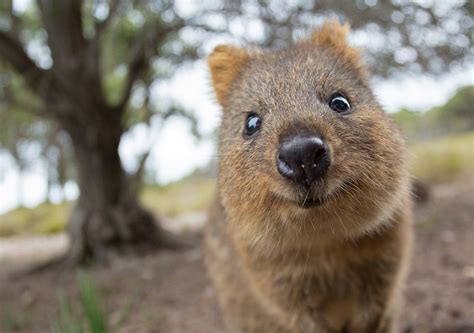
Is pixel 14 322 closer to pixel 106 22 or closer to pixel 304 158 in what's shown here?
pixel 106 22

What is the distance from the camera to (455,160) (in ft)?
55.6

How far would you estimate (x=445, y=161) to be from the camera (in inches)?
666

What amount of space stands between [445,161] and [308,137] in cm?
1611

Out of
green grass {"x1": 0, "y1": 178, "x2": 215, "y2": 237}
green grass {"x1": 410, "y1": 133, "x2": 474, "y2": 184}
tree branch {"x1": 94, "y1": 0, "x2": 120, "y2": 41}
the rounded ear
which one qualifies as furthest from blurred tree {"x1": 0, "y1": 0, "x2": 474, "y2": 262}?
green grass {"x1": 410, "y1": 133, "x2": 474, "y2": 184}

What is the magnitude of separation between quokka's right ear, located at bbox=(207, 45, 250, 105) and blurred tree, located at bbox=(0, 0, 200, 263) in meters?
4.00

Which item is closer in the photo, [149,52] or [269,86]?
[269,86]

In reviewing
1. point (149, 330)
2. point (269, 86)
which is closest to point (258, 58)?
point (269, 86)

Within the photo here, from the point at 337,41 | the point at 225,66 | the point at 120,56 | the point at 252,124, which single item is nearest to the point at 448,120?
the point at 120,56

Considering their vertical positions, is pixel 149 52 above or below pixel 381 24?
below

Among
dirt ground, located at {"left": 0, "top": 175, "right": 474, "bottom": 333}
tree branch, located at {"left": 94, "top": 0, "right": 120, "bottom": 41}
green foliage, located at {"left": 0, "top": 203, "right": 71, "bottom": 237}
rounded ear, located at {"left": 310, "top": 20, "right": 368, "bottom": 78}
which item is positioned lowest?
green foliage, located at {"left": 0, "top": 203, "right": 71, "bottom": 237}

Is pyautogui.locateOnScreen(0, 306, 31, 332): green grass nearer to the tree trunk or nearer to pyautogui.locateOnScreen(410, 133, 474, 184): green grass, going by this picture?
the tree trunk

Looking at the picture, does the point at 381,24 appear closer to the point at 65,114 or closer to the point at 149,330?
the point at 149,330

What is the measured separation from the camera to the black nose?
7.19ft

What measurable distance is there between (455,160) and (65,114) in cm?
1325
